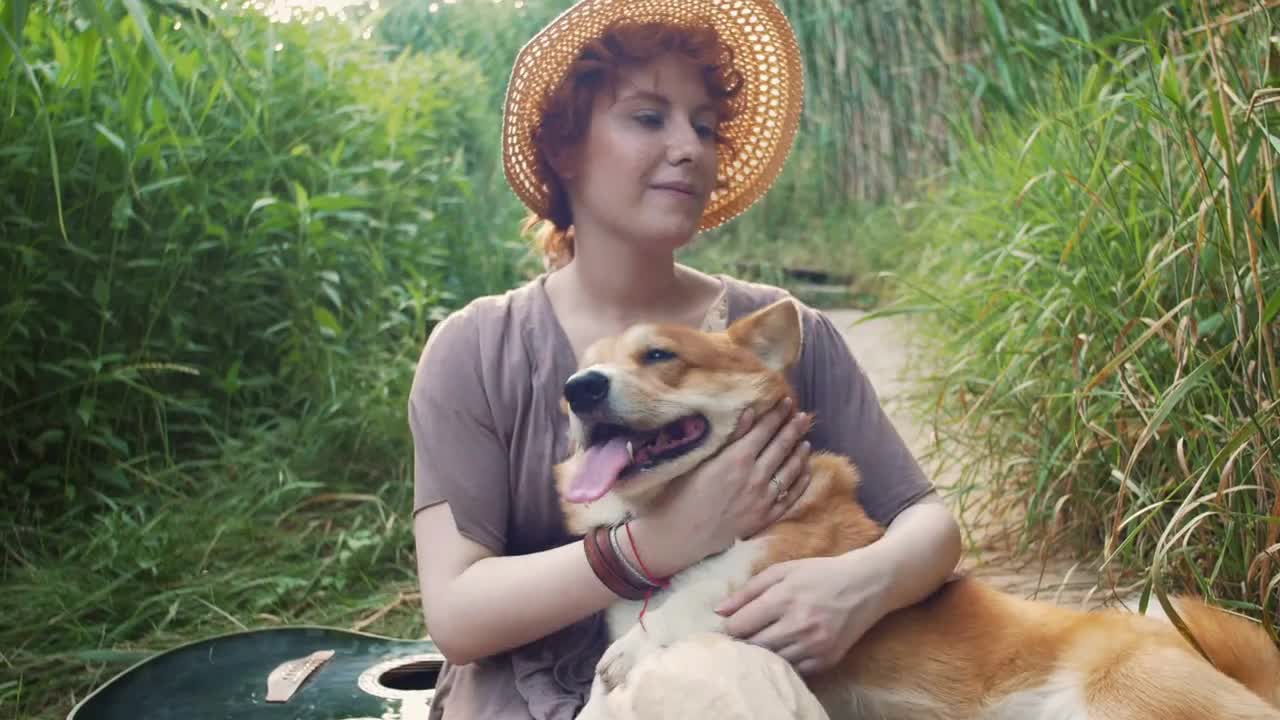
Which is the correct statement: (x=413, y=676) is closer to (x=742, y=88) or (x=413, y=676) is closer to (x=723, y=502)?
(x=723, y=502)

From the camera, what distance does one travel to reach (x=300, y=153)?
4.49m

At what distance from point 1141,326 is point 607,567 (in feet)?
5.65

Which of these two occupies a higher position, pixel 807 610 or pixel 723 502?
pixel 723 502

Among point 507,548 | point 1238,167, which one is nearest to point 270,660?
point 507,548

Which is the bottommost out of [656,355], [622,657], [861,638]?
[861,638]

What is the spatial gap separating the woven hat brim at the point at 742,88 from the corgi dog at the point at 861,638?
0.52m

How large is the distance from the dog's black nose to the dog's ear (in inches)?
12.8

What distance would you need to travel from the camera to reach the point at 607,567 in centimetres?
172

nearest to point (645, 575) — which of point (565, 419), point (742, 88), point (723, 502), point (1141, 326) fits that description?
point (723, 502)

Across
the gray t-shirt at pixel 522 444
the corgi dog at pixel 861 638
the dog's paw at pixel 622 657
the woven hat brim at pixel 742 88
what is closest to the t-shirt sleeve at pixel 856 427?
the gray t-shirt at pixel 522 444

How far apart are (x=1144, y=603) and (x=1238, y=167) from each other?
904 millimetres

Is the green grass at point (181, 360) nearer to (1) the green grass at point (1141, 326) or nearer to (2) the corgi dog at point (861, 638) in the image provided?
(2) the corgi dog at point (861, 638)

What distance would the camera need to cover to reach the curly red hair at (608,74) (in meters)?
2.02

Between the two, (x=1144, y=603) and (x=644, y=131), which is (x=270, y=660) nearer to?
(x=644, y=131)
